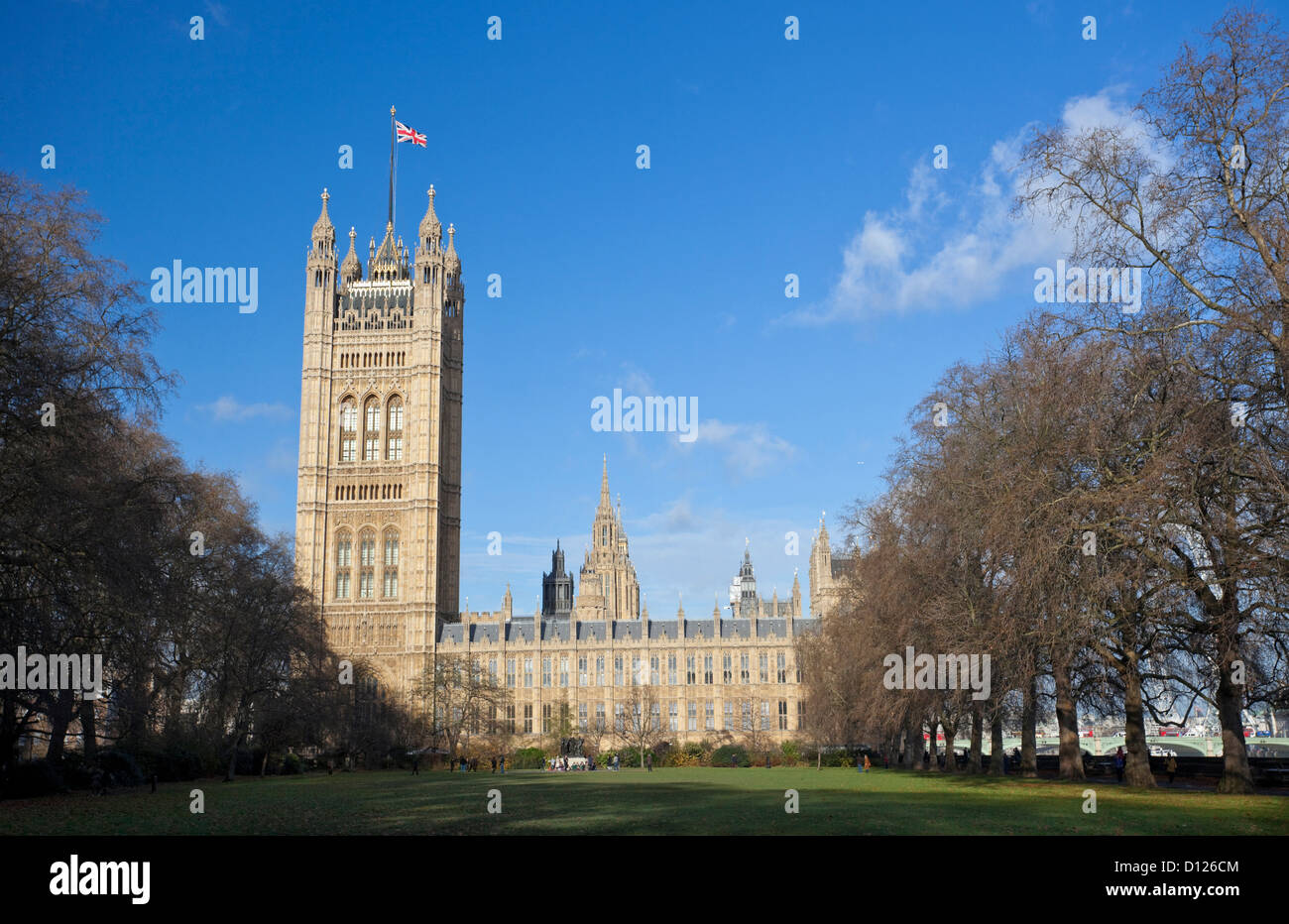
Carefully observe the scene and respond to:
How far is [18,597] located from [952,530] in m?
25.5

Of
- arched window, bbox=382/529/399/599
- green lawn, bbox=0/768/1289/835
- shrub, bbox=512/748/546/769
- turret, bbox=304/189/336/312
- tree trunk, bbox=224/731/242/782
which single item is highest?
turret, bbox=304/189/336/312

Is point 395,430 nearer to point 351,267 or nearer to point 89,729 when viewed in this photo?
point 351,267

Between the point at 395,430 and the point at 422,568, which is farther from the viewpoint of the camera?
the point at 395,430

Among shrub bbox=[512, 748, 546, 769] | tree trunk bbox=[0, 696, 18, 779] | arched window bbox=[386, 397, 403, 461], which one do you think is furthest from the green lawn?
arched window bbox=[386, 397, 403, 461]

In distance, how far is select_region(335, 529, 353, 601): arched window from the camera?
112000 mm

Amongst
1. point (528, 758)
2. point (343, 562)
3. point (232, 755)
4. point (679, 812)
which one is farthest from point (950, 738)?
point (343, 562)

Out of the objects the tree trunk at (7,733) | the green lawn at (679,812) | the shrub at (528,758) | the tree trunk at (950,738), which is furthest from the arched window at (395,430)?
the tree trunk at (7,733)

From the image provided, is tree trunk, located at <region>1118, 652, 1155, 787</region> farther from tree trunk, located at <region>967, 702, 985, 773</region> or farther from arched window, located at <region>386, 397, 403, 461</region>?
arched window, located at <region>386, 397, 403, 461</region>

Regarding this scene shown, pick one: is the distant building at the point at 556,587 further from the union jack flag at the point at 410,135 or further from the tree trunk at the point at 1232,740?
the tree trunk at the point at 1232,740

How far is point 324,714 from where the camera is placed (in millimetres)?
→ 60688

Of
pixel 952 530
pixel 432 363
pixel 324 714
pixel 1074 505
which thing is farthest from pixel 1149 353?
pixel 432 363

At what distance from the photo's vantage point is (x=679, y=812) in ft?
85.7

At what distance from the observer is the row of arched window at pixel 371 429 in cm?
11512

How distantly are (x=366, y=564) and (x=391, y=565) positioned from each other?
8.11 ft
